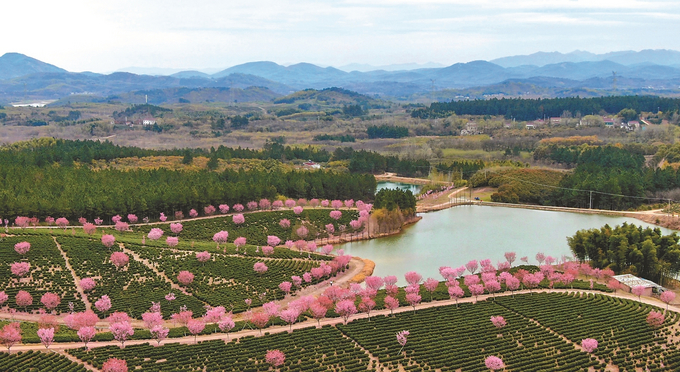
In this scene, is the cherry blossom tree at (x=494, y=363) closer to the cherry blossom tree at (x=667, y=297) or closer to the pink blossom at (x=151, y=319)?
the cherry blossom tree at (x=667, y=297)

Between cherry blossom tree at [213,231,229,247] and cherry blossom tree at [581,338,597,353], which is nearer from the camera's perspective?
cherry blossom tree at [581,338,597,353]

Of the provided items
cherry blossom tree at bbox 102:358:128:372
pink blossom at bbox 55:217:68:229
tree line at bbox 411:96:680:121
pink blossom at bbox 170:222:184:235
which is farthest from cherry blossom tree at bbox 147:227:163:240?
tree line at bbox 411:96:680:121

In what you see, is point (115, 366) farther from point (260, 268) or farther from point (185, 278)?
point (260, 268)

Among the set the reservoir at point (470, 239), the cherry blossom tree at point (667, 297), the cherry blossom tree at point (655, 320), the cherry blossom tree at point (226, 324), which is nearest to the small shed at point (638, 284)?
the cherry blossom tree at point (667, 297)

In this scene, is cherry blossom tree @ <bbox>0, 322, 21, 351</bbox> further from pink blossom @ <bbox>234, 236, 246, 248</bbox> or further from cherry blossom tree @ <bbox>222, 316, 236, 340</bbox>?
pink blossom @ <bbox>234, 236, 246, 248</bbox>

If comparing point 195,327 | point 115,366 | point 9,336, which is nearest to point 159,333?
point 195,327

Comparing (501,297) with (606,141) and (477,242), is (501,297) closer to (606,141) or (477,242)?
(477,242)

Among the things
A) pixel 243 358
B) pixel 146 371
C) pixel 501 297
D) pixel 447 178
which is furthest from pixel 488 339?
pixel 447 178
